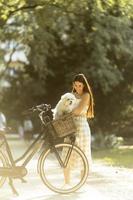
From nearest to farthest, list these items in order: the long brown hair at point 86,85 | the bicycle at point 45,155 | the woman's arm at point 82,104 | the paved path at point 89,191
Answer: the paved path at point 89,191
the bicycle at point 45,155
the woman's arm at point 82,104
the long brown hair at point 86,85

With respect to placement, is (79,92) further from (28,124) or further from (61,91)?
(28,124)

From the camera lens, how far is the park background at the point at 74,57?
30125 millimetres

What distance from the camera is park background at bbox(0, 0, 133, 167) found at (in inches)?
1186

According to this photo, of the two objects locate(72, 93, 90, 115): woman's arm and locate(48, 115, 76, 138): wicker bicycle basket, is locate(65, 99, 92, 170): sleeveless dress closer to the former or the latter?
locate(72, 93, 90, 115): woman's arm

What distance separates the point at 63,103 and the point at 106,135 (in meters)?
24.2

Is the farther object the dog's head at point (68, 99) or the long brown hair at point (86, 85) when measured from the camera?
the long brown hair at point (86, 85)

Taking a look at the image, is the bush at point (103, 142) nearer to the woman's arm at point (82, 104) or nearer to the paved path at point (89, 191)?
the paved path at point (89, 191)

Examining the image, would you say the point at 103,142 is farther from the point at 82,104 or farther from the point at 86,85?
the point at 82,104

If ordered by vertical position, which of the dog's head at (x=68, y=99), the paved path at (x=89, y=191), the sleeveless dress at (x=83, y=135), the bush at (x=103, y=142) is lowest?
the bush at (x=103, y=142)

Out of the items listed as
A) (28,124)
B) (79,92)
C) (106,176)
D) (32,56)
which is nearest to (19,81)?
(28,124)

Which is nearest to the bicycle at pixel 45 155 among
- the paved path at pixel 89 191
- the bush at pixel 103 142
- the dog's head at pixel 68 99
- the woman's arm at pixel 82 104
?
the paved path at pixel 89 191

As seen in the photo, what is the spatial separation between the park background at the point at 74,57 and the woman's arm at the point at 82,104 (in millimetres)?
14904

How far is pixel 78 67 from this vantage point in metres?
32.2

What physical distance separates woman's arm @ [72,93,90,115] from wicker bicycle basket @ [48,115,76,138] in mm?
526
